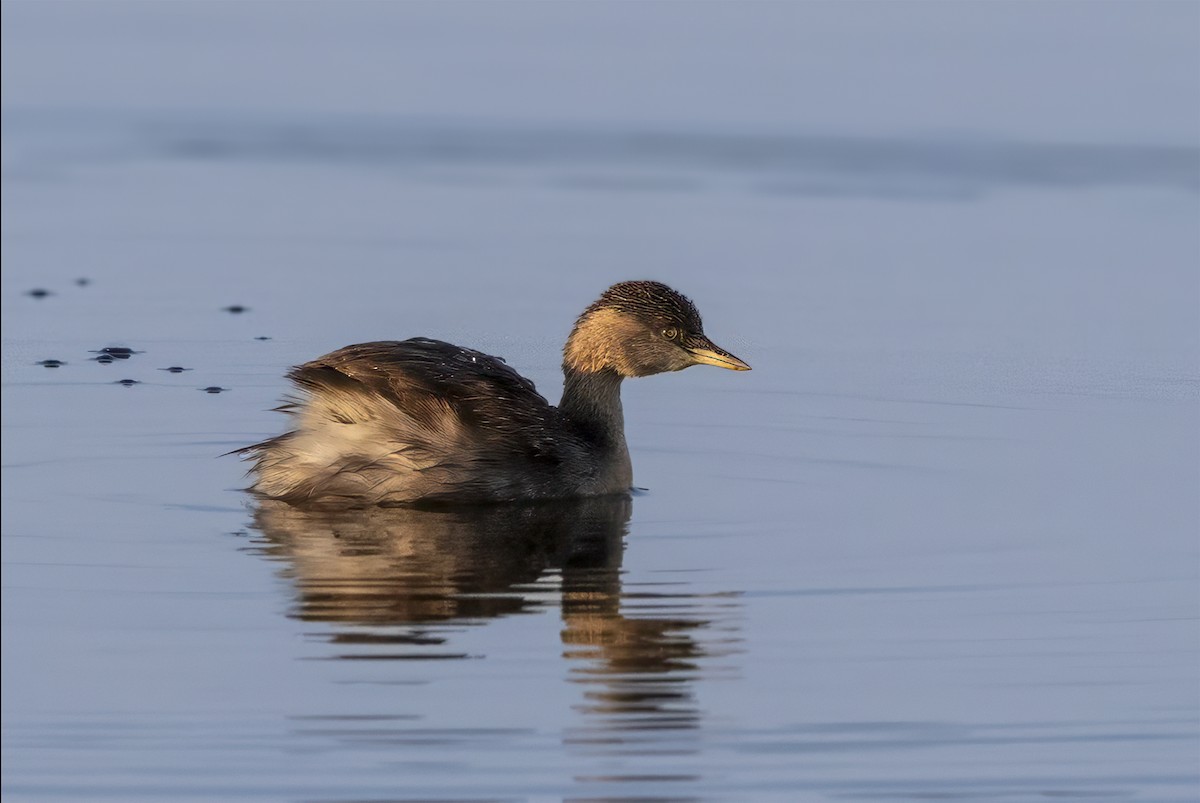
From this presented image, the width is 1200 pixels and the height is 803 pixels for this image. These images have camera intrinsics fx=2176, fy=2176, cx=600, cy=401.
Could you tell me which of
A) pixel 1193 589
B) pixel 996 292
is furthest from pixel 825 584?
pixel 996 292

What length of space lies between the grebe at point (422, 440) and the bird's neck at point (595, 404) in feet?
0.25

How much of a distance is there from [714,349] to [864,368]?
92.5 inches

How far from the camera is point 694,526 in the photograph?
1004 cm

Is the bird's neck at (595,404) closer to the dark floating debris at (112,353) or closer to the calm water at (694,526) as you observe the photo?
the calm water at (694,526)

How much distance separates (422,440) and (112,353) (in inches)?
143

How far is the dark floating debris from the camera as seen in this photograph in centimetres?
1320

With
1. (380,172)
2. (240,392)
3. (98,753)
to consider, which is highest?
(380,172)

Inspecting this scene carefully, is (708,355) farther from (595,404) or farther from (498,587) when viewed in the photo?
(498,587)

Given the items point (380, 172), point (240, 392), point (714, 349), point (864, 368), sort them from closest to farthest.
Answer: point (714, 349), point (240, 392), point (864, 368), point (380, 172)

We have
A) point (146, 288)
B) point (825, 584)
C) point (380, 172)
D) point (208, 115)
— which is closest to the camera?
Result: point (825, 584)

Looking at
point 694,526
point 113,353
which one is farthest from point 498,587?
point 113,353

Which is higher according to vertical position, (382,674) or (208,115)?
(208,115)

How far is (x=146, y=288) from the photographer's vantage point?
15.6m

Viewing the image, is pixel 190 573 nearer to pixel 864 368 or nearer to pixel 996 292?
pixel 864 368
